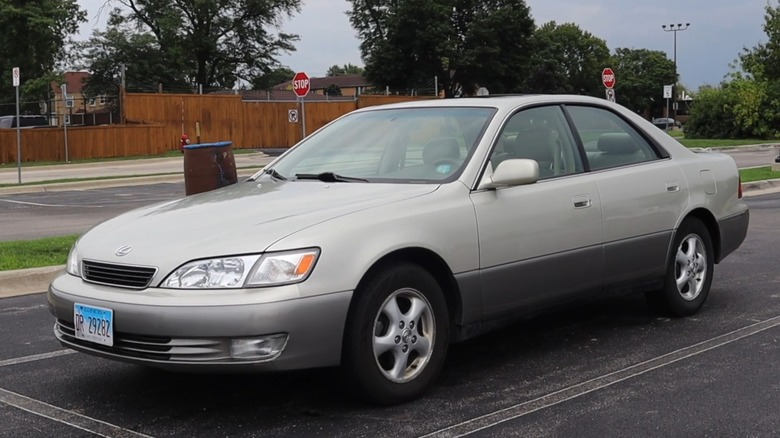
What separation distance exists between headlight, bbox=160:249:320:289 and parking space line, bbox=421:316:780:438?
3.05ft

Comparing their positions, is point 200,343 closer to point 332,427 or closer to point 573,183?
point 332,427

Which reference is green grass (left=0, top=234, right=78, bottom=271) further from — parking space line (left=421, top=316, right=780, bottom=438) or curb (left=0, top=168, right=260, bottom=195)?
curb (left=0, top=168, right=260, bottom=195)

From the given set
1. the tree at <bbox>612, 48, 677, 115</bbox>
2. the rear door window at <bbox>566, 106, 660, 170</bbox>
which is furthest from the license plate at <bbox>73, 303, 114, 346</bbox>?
the tree at <bbox>612, 48, 677, 115</bbox>

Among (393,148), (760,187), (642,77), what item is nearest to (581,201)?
(393,148)

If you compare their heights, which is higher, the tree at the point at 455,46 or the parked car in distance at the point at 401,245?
the tree at the point at 455,46

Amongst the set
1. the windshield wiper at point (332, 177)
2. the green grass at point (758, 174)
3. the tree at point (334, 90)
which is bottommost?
the green grass at point (758, 174)

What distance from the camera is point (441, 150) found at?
486cm

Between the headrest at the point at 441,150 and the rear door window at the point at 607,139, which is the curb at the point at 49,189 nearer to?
the headrest at the point at 441,150

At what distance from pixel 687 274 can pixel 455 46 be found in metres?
64.4

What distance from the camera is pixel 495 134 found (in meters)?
4.84

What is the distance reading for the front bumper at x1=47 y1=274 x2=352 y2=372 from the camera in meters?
3.63

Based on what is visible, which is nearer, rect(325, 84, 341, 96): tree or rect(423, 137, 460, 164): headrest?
rect(423, 137, 460, 164): headrest

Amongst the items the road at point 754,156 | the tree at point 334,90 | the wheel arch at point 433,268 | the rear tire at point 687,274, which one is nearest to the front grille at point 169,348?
the wheel arch at point 433,268

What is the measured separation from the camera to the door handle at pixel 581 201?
5.04 m
